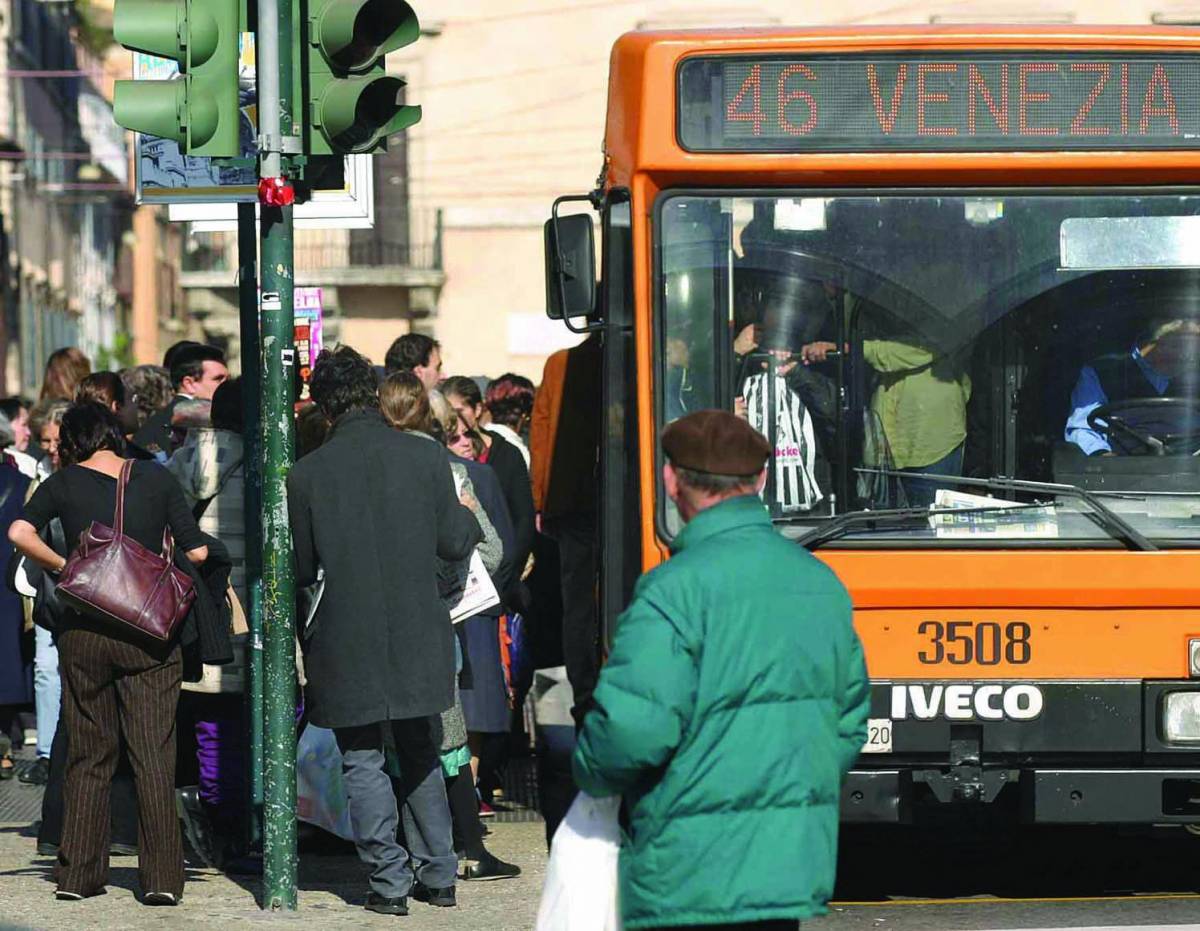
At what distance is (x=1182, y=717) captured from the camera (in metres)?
7.09

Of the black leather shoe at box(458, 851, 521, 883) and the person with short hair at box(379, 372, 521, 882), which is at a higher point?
the person with short hair at box(379, 372, 521, 882)

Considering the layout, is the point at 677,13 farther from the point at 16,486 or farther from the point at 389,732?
the point at 389,732

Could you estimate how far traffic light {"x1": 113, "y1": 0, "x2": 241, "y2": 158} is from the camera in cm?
725

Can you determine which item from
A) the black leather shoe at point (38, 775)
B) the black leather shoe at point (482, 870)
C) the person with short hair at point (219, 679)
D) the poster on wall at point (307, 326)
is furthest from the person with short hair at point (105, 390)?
the poster on wall at point (307, 326)

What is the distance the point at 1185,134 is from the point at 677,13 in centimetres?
2074

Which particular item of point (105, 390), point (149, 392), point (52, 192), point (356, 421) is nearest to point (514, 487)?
point (105, 390)

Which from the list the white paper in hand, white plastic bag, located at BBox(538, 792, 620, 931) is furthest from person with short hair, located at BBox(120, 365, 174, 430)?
white plastic bag, located at BBox(538, 792, 620, 931)

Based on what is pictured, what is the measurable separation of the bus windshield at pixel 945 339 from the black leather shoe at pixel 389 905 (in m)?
1.79

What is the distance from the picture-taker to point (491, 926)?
24.7 feet

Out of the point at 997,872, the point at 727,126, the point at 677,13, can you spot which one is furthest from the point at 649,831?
the point at 677,13

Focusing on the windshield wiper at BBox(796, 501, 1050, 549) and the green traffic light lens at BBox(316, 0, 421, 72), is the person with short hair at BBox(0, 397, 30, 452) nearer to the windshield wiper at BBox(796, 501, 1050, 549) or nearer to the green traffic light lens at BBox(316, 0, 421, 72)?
the green traffic light lens at BBox(316, 0, 421, 72)

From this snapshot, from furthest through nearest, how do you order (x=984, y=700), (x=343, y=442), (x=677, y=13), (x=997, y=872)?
(x=677, y=13)
(x=997, y=872)
(x=343, y=442)
(x=984, y=700)

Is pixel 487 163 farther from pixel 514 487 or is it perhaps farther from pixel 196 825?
pixel 196 825

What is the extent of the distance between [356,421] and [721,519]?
3.43 m
